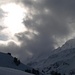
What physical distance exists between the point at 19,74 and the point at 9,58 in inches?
5856

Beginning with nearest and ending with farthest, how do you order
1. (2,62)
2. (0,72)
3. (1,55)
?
(0,72), (2,62), (1,55)

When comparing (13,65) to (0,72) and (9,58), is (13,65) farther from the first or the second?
(0,72)

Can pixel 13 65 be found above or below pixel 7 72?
above

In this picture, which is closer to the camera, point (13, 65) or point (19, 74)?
point (19, 74)

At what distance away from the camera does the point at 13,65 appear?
180250 mm

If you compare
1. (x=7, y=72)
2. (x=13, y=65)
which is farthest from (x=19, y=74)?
(x=13, y=65)

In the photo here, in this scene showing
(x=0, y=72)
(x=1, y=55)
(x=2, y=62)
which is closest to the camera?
(x=0, y=72)

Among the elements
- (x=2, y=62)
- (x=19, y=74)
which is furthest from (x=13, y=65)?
(x=19, y=74)

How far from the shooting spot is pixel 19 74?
41.1 metres

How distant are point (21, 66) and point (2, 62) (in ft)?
54.9

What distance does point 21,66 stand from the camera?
19025cm

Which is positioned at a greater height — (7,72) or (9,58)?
(9,58)

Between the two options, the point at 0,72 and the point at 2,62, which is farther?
the point at 2,62

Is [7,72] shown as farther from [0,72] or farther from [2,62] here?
[2,62]
